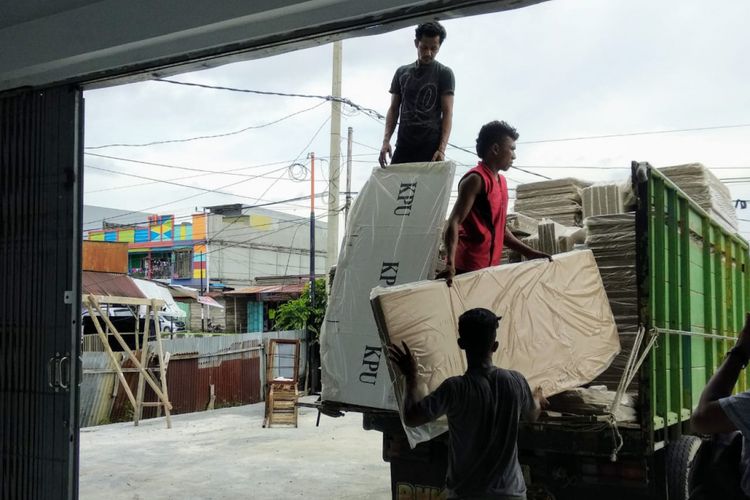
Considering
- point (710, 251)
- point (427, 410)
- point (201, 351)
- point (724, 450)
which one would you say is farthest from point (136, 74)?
point (201, 351)

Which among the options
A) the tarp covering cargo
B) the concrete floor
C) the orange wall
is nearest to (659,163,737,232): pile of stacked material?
the tarp covering cargo

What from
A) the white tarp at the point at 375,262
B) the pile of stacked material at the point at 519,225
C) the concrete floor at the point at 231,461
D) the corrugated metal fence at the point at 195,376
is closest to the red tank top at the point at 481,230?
the white tarp at the point at 375,262

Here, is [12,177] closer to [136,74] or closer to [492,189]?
[136,74]

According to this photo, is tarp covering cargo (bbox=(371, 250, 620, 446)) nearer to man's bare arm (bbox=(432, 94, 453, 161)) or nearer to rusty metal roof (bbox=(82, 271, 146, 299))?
man's bare arm (bbox=(432, 94, 453, 161))

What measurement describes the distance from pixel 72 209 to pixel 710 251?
14.5ft

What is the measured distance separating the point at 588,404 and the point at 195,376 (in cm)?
1219

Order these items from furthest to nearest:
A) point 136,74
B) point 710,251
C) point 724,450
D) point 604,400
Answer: point 710,251 → point 604,400 → point 136,74 → point 724,450

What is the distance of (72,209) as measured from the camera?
304cm

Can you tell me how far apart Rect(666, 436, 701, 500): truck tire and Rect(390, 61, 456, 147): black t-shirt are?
2.44 metres

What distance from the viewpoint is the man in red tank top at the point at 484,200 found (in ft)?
13.2

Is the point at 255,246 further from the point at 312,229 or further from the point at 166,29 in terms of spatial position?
the point at 166,29

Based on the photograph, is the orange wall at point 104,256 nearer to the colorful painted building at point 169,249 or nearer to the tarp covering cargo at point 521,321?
the colorful painted building at point 169,249

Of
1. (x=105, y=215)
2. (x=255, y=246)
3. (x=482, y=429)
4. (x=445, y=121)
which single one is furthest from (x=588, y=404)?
(x=105, y=215)

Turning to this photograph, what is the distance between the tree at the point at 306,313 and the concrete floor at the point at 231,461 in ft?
12.9
